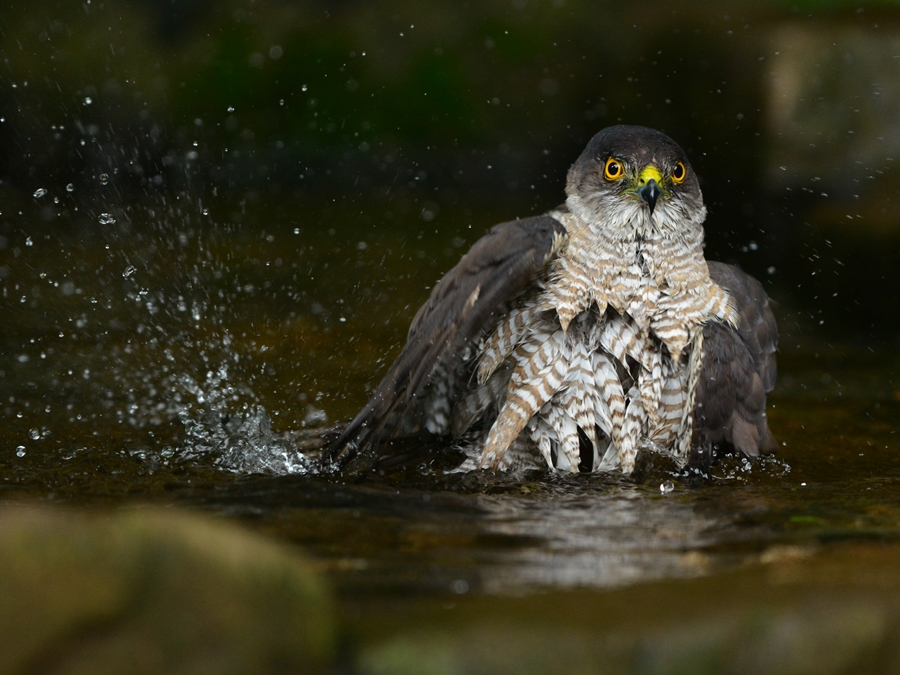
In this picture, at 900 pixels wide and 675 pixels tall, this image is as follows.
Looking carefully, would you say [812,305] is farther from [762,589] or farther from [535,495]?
[762,589]

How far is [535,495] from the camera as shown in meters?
3.47

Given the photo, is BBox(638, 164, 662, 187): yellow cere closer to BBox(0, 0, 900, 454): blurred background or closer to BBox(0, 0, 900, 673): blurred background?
BBox(0, 0, 900, 673): blurred background

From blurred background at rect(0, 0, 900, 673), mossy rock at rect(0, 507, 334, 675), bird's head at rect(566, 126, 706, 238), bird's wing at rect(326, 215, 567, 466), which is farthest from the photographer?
bird's head at rect(566, 126, 706, 238)

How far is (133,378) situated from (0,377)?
63 cm

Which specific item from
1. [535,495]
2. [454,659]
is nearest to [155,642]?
[454,659]

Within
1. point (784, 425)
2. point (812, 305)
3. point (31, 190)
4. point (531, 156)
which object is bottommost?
point (784, 425)

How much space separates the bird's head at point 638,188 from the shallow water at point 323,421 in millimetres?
966

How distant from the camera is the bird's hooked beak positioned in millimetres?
3835

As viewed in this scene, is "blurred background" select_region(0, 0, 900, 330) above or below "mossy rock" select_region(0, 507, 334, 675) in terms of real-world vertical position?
above

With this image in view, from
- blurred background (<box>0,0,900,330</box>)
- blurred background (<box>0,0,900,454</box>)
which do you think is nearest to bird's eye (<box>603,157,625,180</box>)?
blurred background (<box>0,0,900,454</box>)

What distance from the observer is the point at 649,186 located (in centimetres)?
386

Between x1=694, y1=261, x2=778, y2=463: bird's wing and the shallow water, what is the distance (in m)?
0.14

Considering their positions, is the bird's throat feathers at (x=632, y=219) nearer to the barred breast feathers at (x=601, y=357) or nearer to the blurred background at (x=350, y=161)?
the barred breast feathers at (x=601, y=357)

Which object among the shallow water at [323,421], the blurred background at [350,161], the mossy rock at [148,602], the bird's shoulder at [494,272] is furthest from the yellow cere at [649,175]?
the mossy rock at [148,602]
